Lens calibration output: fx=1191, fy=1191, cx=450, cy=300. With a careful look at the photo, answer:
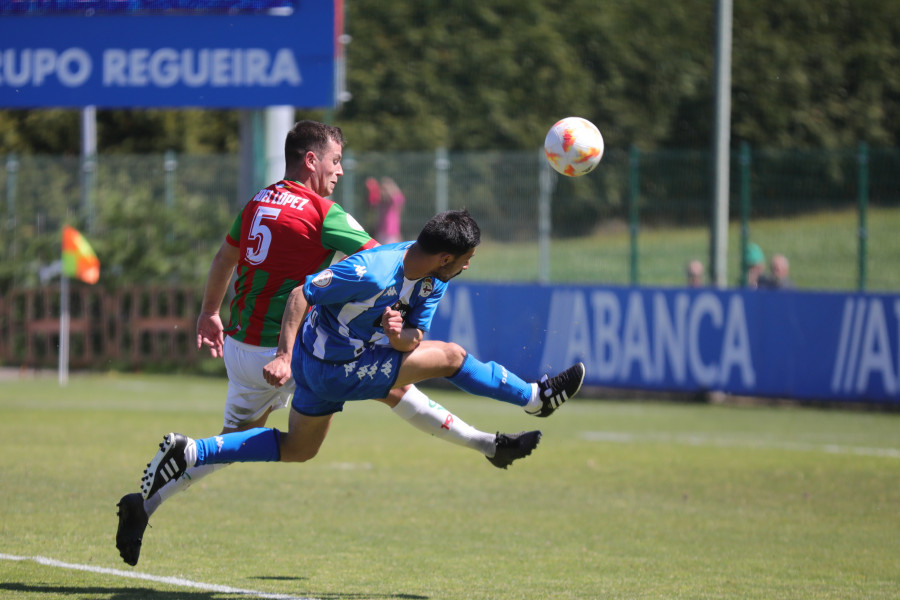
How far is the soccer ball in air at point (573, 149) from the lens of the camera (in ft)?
24.4

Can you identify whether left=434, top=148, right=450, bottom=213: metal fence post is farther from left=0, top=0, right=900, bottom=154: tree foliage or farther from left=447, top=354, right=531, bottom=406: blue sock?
left=0, top=0, right=900, bottom=154: tree foliage

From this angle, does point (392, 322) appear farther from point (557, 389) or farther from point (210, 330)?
point (210, 330)

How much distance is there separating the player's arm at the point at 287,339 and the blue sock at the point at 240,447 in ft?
1.12

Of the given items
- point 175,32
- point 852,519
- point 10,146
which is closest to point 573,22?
point 10,146

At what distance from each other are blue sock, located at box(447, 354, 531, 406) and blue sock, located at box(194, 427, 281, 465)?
3.33 feet

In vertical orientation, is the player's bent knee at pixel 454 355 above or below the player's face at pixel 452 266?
below

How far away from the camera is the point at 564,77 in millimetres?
34938

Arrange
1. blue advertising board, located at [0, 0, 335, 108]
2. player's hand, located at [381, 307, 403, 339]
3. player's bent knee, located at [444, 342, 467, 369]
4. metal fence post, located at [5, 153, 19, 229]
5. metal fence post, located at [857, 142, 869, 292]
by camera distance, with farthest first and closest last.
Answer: metal fence post, located at [5, 153, 19, 229], metal fence post, located at [857, 142, 869, 292], blue advertising board, located at [0, 0, 335, 108], player's bent knee, located at [444, 342, 467, 369], player's hand, located at [381, 307, 403, 339]

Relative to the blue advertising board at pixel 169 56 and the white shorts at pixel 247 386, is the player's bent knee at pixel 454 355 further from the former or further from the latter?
the blue advertising board at pixel 169 56

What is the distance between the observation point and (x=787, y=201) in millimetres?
18391

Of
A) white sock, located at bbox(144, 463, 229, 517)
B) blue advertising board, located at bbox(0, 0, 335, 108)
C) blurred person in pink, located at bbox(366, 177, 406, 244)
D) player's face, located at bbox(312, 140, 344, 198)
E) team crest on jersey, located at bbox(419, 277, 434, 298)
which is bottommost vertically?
white sock, located at bbox(144, 463, 229, 517)

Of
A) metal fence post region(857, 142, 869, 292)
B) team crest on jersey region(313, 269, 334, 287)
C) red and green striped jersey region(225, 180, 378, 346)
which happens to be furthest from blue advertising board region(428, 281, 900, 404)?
team crest on jersey region(313, 269, 334, 287)

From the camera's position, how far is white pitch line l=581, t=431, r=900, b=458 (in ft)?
39.4

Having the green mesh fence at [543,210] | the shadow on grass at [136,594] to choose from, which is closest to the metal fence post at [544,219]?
the green mesh fence at [543,210]
